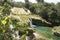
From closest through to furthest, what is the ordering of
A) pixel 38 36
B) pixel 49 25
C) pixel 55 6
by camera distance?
pixel 38 36 < pixel 49 25 < pixel 55 6

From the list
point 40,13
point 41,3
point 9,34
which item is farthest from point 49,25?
point 9,34

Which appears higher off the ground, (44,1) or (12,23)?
(12,23)

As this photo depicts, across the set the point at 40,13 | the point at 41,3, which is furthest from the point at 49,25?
the point at 41,3

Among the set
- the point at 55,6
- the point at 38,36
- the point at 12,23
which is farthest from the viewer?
the point at 55,6

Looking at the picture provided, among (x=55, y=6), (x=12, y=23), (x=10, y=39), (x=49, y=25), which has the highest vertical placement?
(x=12, y=23)

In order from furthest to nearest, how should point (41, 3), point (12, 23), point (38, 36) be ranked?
1. point (41, 3)
2. point (38, 36)
3. point (12, 23)

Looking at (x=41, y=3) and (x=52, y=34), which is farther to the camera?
(x=41, y=3)

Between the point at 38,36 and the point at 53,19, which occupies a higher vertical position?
the point at 38,36

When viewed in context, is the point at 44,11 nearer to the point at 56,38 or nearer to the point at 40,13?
the point at 40,13

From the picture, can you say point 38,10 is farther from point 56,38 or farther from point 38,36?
point 38,36
